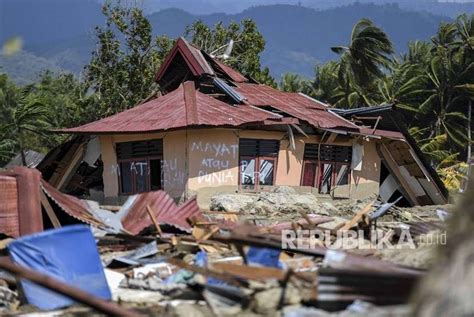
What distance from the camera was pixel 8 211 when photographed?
34.2ft

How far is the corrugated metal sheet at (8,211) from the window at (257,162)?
9.18 m

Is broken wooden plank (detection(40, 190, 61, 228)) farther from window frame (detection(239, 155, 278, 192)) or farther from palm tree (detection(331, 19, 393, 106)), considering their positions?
palm tree (detection(331, 19, 393, 106))

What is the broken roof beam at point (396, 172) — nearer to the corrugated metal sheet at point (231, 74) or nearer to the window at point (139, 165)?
the corrugated metal sheet at point (231, 74)

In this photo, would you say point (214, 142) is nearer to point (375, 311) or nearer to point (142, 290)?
point (142, 290)

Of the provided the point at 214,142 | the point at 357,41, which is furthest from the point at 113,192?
the point at 357,41

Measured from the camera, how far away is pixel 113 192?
20.2 metres

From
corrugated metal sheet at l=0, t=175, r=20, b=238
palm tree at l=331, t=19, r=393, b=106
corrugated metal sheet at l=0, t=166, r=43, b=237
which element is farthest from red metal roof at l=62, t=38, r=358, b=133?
palm tree at l=331, t=19, r=393, b=106

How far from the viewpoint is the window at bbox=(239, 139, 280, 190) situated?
19.0 metres

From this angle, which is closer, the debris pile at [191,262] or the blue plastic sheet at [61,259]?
the debris pile at [191,262]

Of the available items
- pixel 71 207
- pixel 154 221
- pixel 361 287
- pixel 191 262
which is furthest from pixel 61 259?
pixel 71 207

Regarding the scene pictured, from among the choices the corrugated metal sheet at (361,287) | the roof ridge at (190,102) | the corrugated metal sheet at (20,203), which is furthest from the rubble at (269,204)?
the corrugated metal sheet at (361,287)

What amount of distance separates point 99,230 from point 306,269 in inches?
155

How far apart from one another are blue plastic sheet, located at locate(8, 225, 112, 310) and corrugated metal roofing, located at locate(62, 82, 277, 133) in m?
10.2

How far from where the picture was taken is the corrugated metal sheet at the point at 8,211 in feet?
34.1
